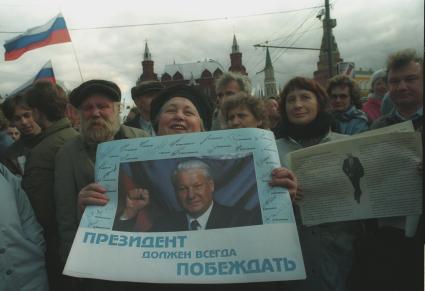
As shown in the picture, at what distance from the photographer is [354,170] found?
1.80 metres

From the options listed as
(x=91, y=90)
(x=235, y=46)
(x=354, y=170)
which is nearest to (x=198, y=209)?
(x=354, y=170)

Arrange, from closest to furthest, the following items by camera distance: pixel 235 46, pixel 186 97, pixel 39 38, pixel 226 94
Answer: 1. pixel 186 97
2. pixel 226 94
3. pixel 39 38
4. pixel 235 46

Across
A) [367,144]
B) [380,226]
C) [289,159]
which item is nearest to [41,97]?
[289,159]

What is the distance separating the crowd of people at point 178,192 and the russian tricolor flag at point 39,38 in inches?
204

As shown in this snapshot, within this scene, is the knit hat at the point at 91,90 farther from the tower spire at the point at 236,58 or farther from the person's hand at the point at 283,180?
the tower spire at the point at 236,58

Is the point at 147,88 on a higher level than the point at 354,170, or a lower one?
higher

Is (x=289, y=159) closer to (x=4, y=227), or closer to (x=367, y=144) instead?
(x=367, y=144)

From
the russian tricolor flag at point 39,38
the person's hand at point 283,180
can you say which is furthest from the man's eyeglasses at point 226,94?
the russian tricolor flag at point 39,38

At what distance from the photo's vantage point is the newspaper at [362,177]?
1.74 metres

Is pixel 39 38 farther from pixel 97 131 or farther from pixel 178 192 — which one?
pixel 178 192

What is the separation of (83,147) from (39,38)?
20.1ft

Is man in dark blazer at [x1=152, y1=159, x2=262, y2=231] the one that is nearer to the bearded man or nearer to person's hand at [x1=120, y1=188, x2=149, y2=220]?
person's hand at [x1=120, y1=188, x2=149, y2=220]

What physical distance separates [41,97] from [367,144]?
86.8 inches

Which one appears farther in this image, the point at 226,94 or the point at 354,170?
the point at 226,94
